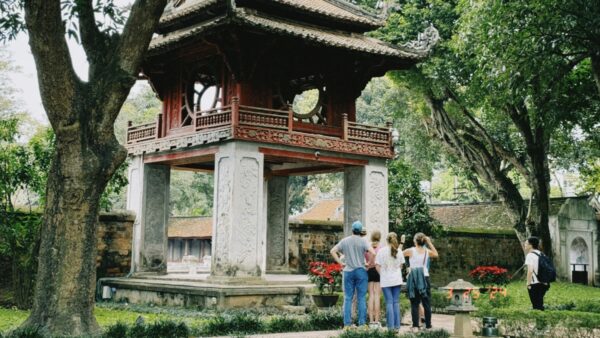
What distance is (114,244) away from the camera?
1853cm

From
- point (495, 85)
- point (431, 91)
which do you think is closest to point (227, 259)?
point (495, 85)

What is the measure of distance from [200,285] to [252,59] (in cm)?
595

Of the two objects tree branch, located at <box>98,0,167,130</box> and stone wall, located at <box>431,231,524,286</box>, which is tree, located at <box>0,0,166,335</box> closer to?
tree branch, located at <box>98,0,167,130</box>

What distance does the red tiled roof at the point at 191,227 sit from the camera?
120 ft

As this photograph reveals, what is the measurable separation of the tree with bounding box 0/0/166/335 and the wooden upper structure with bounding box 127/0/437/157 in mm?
5565

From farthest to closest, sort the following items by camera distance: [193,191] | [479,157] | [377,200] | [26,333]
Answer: [193,191], [479,157], [377,200], [26,333]

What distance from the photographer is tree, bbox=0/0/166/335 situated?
9.80 metres

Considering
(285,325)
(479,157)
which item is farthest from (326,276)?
(479,157)

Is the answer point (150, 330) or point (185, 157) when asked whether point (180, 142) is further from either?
point (150, 330)

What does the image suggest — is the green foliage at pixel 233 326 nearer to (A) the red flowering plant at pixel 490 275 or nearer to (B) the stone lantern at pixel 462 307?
(B) the stone lantern at pixel 462 307

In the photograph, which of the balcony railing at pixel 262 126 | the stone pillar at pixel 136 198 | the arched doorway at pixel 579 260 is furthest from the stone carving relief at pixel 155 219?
the arched doorway at pixel 579 260

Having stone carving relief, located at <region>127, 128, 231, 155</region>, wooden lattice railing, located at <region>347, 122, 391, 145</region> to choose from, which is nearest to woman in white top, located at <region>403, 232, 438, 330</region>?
stone carving relief, located at <region>127, 128, 231, 155</region>

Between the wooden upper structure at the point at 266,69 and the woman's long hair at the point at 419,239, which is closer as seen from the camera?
the woman's long hair at the point at 419,239

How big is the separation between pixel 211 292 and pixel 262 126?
14.2 feet
